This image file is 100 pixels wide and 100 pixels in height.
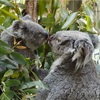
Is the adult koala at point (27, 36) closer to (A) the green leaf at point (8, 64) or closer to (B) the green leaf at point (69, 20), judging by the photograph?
(B) the green leaf at point (69, 20)

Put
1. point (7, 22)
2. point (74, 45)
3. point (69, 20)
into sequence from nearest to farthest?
point (74, 45)
point (69, 20)
point (7, 22)

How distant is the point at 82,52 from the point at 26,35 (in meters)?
0.67

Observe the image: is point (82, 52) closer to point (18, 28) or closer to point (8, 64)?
point (8, 64)

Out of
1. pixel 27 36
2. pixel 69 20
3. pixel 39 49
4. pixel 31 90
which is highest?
pixel 69 20

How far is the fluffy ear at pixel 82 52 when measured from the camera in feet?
6.56

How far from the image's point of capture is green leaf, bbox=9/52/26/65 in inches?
76.6

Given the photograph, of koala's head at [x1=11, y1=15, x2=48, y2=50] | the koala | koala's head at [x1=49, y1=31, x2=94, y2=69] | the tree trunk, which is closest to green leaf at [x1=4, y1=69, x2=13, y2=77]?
the koala

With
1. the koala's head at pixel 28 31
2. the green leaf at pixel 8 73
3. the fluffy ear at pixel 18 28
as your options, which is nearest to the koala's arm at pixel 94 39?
the koala's head at pixel 28 31

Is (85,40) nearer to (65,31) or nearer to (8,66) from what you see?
(65,31)

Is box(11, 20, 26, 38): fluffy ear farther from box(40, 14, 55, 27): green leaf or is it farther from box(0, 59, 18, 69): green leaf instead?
box(0, 59, 18, 69): green leaf

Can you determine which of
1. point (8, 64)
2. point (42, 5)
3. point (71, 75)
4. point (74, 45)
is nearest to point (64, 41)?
→ point (74, 45)

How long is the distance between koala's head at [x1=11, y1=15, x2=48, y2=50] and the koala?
0.24 metres

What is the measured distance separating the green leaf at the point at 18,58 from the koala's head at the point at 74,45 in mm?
364

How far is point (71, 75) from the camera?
2.20 m
